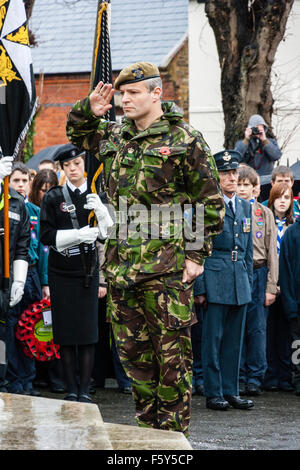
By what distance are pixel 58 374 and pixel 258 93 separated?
6258 millimetres

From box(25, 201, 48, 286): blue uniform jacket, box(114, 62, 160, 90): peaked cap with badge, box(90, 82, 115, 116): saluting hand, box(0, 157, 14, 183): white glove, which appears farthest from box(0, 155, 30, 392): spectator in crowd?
box(114, 62, 160, 90): peaked cap with badge

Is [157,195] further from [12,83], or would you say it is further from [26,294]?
[26,294]

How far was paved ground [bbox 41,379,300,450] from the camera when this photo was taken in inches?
253

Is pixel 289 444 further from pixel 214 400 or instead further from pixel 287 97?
pixel 287 97

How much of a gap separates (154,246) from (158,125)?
2.28 feet

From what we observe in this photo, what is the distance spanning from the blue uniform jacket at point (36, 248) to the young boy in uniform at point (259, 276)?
196 centimetres

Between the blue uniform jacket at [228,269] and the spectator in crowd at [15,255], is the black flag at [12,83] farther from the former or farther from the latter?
the blue uniform jacket at [228,269]

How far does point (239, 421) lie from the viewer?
734cm

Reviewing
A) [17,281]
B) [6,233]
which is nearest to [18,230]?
[17,281]

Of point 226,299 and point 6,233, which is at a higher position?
point 6,233

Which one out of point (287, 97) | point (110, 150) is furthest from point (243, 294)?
point (287, 97)

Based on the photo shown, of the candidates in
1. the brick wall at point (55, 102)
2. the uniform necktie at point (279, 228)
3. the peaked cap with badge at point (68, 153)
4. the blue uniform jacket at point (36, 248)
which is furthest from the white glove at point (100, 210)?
the brick wall at point (55, 102)

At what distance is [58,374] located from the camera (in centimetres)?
905

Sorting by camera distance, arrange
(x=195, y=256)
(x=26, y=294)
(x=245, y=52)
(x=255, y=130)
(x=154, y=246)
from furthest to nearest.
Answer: (x=245, y=52) → (x=255, y=130) → (x=26, y=294) → (x=195, y=256) → (x=154, y=246)
